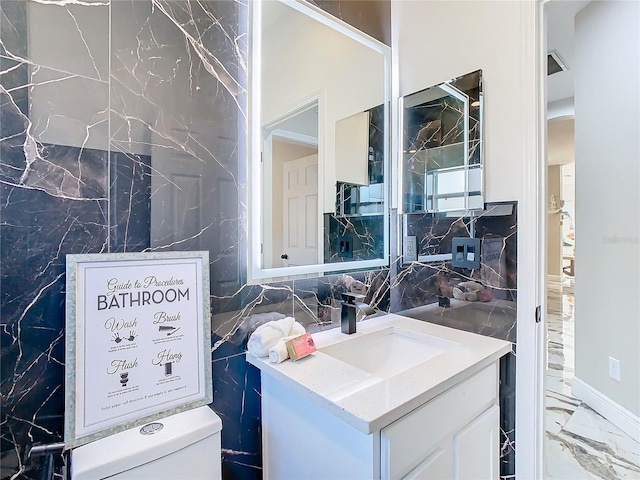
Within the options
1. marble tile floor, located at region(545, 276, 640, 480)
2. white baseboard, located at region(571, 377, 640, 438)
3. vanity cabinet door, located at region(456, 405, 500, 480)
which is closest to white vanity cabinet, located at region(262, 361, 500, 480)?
vanity cabinet door, located at region(456, 405, 500, 480)

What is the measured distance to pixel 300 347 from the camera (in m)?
1.08

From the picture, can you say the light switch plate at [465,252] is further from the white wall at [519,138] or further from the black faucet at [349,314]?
the black faucet at [349,314]

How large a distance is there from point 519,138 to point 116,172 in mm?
1365

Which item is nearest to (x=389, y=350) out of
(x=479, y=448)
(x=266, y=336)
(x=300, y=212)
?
(x=479, y=448)

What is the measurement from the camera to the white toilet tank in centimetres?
77

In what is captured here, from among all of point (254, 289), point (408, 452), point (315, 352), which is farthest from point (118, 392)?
point (408, 452)

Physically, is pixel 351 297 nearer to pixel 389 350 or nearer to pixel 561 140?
pixel 389 350

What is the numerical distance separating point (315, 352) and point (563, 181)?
24.1 feet

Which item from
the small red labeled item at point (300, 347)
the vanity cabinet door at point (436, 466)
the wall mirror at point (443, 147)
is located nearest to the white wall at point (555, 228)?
the wall mirror at point (443, 147)

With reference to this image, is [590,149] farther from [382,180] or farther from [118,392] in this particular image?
[118,392]

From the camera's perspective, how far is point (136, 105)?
37.7 inches

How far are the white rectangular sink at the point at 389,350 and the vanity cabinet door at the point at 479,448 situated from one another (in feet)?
0.85

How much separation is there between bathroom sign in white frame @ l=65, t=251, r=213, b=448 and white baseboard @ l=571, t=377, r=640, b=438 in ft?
7.80

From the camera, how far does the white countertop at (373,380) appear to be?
0.78 meters
